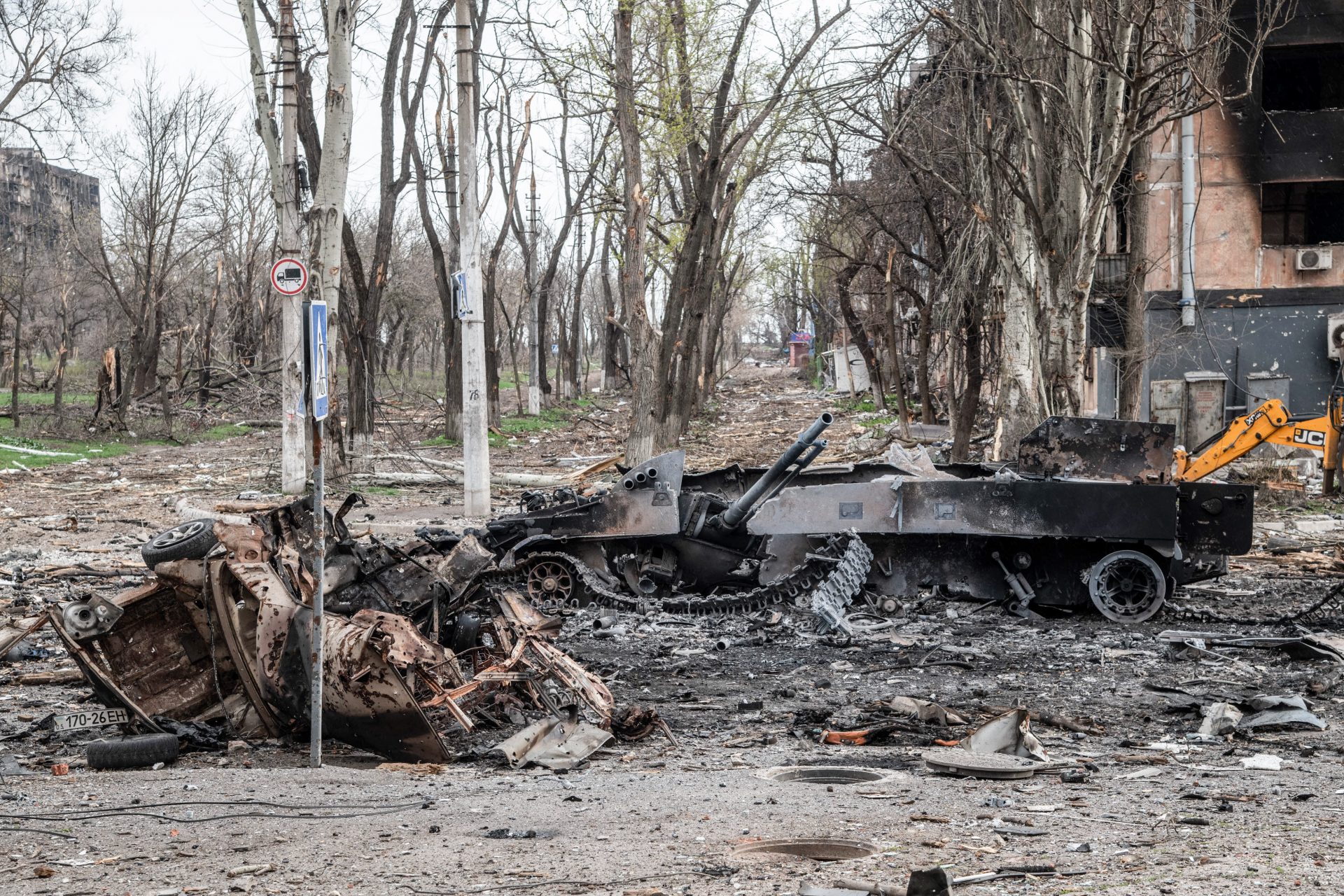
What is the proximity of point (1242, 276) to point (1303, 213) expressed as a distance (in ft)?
12.0

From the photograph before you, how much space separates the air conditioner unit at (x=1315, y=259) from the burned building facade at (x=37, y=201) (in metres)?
40.2

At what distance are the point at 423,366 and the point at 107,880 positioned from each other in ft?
285

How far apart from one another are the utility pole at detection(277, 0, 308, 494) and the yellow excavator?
482 inches

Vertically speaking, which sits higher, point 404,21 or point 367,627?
point 404,21

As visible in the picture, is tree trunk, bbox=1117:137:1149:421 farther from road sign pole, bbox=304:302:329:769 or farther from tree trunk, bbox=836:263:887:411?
road sign pole, bbox=304:302:329:769

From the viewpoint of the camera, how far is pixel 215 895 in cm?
451

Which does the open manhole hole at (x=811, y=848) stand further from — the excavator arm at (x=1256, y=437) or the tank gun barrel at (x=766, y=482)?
the excavator arm at (x=1256, y=437)

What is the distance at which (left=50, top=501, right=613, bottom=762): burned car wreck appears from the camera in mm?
7043

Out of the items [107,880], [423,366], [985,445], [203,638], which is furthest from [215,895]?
[423,366]

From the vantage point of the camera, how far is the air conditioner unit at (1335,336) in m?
25.5

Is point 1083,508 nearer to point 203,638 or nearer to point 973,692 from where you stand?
point 973,692

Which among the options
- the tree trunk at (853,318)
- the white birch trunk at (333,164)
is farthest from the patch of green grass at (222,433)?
the tree trunk at (853,318)

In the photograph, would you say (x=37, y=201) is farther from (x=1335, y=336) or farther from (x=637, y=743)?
(x=637, y=743)

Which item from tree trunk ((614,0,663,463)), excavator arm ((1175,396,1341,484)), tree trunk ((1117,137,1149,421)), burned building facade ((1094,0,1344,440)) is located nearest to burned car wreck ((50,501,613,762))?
tree trunk ((614,0,663,463))
